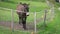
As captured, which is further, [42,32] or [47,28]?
[47,28]

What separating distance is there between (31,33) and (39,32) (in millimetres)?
670

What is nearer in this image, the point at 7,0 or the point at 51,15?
the point at 51,15

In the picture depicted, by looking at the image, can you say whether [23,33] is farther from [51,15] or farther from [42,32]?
[51,15]

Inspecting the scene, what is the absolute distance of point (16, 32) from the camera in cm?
1409

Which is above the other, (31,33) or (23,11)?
(23,11)

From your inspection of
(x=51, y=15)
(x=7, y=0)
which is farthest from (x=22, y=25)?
(x=7, y=0)

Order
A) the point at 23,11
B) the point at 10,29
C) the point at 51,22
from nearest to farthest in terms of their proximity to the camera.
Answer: the point at 10,29
the point at 23,11
the point at 51,22

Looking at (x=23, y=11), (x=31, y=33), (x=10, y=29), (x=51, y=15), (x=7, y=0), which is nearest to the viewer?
(x=31, y=33)

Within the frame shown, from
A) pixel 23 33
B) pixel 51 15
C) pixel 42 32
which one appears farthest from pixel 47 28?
pixel 51 15

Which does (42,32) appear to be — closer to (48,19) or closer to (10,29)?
(10,29)

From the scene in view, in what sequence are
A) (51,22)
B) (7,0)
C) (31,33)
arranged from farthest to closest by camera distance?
(7,0) < (51,22) < (31,33)

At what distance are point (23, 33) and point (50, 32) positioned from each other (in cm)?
154

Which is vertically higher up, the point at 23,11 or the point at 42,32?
the point at 23,11

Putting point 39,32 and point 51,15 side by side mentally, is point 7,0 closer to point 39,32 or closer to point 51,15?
point 51,15
